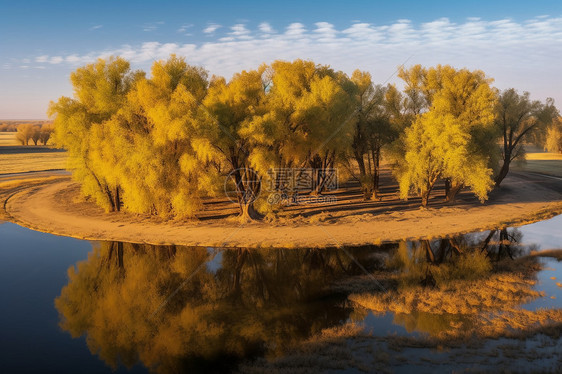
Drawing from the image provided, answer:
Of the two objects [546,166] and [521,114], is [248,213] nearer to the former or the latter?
[521,114]

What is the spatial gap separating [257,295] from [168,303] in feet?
14.0

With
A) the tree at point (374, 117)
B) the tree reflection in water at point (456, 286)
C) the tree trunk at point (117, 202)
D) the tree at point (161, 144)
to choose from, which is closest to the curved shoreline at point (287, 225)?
the tree trunk at point (117, 202)

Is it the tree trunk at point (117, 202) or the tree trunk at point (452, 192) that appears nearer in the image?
the tree trunk at point (117, 202)

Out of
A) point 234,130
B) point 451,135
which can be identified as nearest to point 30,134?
point 234,130

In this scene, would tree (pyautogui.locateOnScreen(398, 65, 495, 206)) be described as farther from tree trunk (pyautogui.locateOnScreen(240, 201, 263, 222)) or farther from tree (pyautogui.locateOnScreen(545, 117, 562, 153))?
tree (pyautogui.locateOnScreen(545, 117, 562, 153))

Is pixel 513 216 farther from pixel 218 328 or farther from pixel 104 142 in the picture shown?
pixel 104 142

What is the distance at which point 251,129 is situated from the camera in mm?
28609

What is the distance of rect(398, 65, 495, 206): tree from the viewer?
113 ft

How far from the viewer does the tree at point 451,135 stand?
3444 centimetres

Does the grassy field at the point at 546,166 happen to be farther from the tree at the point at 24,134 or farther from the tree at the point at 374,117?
the tree at the point at 24,134

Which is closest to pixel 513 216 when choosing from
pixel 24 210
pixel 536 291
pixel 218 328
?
pixel 536 291

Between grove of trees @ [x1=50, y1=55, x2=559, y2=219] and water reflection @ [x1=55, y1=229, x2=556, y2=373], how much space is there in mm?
7494

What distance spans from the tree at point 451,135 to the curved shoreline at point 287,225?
3318 mm

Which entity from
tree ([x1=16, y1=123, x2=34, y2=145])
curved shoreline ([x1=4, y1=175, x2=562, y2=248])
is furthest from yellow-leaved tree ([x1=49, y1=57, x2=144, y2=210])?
tree ([x1=16, y1=123, x2=34, y2=145])
